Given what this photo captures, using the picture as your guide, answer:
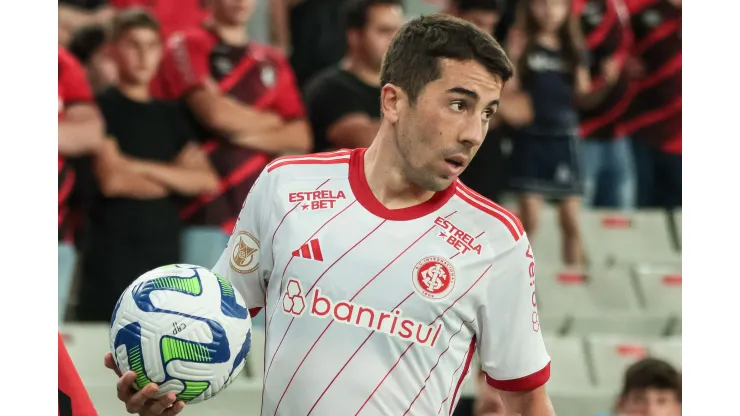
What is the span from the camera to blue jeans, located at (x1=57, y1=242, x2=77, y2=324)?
18.1ft

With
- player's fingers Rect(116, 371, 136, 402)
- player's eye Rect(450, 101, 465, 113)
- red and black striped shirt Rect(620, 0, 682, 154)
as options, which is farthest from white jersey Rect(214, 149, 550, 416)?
red and black striped shirt Rect(620, 0, 682, 154)

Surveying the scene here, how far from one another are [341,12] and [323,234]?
3.71 metres

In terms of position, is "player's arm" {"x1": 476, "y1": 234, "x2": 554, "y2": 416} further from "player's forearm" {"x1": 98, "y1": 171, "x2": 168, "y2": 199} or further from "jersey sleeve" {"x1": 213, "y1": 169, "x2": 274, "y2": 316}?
"player's forearm" {"x1": 98, "y1": 171, "x2": 168, "y2": 199}

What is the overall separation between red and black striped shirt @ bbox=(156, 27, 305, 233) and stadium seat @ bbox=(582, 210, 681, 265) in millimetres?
2246

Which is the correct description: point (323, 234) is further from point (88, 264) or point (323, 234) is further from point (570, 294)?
point (570, 294)

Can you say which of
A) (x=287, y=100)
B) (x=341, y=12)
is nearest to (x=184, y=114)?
(x=287, y=100)

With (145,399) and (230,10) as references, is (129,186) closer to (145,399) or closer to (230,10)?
(230,10)

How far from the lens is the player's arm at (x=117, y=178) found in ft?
18.1

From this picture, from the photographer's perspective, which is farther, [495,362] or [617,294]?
[617,294]

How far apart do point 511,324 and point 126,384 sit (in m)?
0.98

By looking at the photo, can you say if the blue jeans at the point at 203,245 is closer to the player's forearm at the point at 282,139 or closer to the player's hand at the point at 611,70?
the player's forearm at the point at 282,139

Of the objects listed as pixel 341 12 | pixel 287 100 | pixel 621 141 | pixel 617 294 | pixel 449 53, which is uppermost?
pixel 449 53

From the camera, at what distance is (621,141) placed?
7184mm

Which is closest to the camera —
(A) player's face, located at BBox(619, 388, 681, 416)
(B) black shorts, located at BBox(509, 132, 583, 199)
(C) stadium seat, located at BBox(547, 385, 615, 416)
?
(A) player's face, located at BBox(619, 388, 681, 416)
